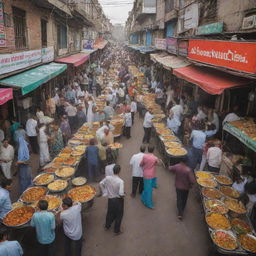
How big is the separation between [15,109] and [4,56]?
3.32 metres

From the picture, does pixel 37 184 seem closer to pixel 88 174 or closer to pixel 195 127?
pixel 88 174

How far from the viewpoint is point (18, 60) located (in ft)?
32.5

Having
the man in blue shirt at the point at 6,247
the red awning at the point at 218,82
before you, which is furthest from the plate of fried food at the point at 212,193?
the man in blue shirt at the point at 6,247

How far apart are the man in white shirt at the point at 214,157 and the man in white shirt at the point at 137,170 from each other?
7.92 ft

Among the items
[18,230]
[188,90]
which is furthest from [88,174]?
[188,90]

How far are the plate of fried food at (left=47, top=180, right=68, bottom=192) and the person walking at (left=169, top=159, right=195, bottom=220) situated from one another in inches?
123

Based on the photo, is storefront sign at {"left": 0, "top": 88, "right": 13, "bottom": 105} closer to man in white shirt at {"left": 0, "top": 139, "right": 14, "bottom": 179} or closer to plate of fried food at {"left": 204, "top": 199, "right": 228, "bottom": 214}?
man in white shirt at {"left": 0, "top": 139, "right": 14, "bottom": 179}

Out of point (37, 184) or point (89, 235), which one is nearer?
point (89, 235)

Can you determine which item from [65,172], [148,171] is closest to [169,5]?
[148,171]

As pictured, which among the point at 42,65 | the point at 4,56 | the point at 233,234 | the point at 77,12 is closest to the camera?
the point at 233,234

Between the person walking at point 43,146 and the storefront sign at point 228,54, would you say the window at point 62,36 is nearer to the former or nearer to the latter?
the person walking at point 43,146

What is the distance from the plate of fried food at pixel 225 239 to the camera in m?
5.16

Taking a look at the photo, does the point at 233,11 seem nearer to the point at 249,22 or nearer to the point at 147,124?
the point at 249,22

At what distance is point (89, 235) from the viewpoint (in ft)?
21.1
